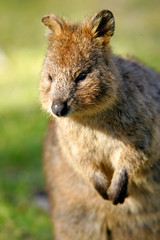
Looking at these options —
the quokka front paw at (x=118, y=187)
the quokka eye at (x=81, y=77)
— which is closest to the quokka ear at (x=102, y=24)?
the quokka eye at (x=81, y=77)

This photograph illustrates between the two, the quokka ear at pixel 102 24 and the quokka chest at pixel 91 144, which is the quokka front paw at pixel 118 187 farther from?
the quokka ear at pixel 102 24

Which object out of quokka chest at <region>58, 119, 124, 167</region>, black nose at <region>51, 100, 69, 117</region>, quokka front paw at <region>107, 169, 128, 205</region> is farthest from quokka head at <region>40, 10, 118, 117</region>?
quokka front paw at <region>107, 169, 128, 205</region>

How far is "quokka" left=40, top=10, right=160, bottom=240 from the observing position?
180 inches

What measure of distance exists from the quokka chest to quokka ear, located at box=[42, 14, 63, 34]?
3.01 feet

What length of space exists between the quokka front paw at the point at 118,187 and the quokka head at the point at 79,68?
0.80 meters

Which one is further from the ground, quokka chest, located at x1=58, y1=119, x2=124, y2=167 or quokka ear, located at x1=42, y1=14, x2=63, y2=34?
quokka ear, located at x1=42, y1=14, x2=63, y2=34

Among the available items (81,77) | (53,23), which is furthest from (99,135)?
(53,23)

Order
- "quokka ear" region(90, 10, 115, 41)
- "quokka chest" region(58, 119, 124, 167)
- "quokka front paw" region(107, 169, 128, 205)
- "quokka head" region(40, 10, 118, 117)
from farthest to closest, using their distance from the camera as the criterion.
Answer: "quokka front paw" region(107, 169, 128, 205), "quokka chest" region(58, 119, 124, 167), "quokka ear" region(90, 10, 115, 41), "quokka head" region(40, 10, 118, 117)

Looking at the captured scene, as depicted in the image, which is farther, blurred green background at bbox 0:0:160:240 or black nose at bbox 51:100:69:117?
blurred green background at bbox 0:0:160:240

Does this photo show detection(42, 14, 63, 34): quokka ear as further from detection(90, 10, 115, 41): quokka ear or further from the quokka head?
detection(90, 10, 115, 41): quokka ear

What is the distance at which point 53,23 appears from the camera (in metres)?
4.93

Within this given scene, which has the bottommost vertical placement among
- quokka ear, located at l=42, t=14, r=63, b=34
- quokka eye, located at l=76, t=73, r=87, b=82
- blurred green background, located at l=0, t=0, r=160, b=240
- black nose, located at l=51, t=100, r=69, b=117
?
blurred green background, located at l=0, t=0, r=160, b=240

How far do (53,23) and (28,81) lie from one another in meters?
7.60

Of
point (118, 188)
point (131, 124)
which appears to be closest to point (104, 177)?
point (118, 188)
